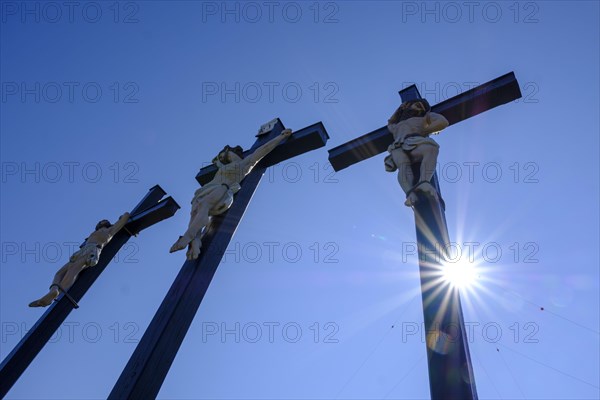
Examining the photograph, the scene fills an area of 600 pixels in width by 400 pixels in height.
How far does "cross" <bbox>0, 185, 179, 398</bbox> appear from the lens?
5.25 m

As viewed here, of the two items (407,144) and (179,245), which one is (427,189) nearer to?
(407,144)

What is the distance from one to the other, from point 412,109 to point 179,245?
2380 millimetres

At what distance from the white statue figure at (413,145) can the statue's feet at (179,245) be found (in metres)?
1.88

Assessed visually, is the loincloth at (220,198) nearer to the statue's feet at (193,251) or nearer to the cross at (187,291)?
the cross at (187,291)

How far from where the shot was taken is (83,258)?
6445 millimetres

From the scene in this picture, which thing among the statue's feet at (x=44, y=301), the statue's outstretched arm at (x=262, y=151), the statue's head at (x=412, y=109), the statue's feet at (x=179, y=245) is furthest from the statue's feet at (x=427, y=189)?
the statue's feet at (x=44, y=301)

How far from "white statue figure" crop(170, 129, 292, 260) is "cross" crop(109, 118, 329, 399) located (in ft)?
0.29

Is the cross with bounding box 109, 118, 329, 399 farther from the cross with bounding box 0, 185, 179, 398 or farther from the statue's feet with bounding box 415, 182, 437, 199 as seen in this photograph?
the statue's feet with bounding box 415, 182, 437, 199

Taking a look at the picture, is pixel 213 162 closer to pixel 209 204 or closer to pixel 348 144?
pixel 209 204

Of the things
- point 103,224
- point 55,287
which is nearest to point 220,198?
point 55,287

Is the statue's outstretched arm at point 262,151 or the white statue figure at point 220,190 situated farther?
the statue's outstretched arm at point 262,151

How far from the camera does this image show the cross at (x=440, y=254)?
249 cm

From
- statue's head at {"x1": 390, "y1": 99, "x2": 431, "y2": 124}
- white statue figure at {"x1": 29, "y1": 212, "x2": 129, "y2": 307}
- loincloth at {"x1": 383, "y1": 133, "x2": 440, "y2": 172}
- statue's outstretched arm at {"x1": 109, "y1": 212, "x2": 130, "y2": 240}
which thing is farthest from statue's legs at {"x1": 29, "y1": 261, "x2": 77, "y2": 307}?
statue's head at {"x1": 390, "y1": 99, "x2": 431, "y2": 124}

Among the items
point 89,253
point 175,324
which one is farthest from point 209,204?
point 89,253
